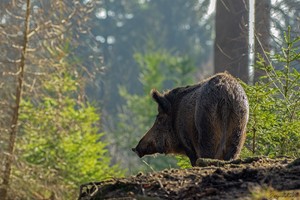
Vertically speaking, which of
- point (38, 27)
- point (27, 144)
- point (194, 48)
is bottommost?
point (27, 144)

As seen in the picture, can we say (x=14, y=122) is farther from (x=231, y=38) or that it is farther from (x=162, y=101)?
(x=231, y=38)

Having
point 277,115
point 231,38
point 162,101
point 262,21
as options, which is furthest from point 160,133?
point 231,38

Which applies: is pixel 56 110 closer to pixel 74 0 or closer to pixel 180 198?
pixel 74 0

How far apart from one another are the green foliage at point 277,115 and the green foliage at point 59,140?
651 cm

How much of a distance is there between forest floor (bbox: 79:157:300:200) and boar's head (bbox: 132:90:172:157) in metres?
4.58

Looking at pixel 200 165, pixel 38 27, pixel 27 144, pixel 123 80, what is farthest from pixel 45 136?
pixel 123 80

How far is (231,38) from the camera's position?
17.9m

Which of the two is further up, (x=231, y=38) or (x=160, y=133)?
(x=231, y=38)

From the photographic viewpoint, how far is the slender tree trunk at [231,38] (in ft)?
55.0

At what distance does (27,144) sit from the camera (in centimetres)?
1744

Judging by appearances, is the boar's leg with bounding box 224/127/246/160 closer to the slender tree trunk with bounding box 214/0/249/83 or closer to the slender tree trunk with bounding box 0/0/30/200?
the slender tree trunk with bounding box 0/0/30/200

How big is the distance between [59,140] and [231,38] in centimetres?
433

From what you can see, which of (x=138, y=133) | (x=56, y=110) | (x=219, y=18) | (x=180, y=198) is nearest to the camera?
(x=180, y=198)

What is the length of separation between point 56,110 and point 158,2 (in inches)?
2500
